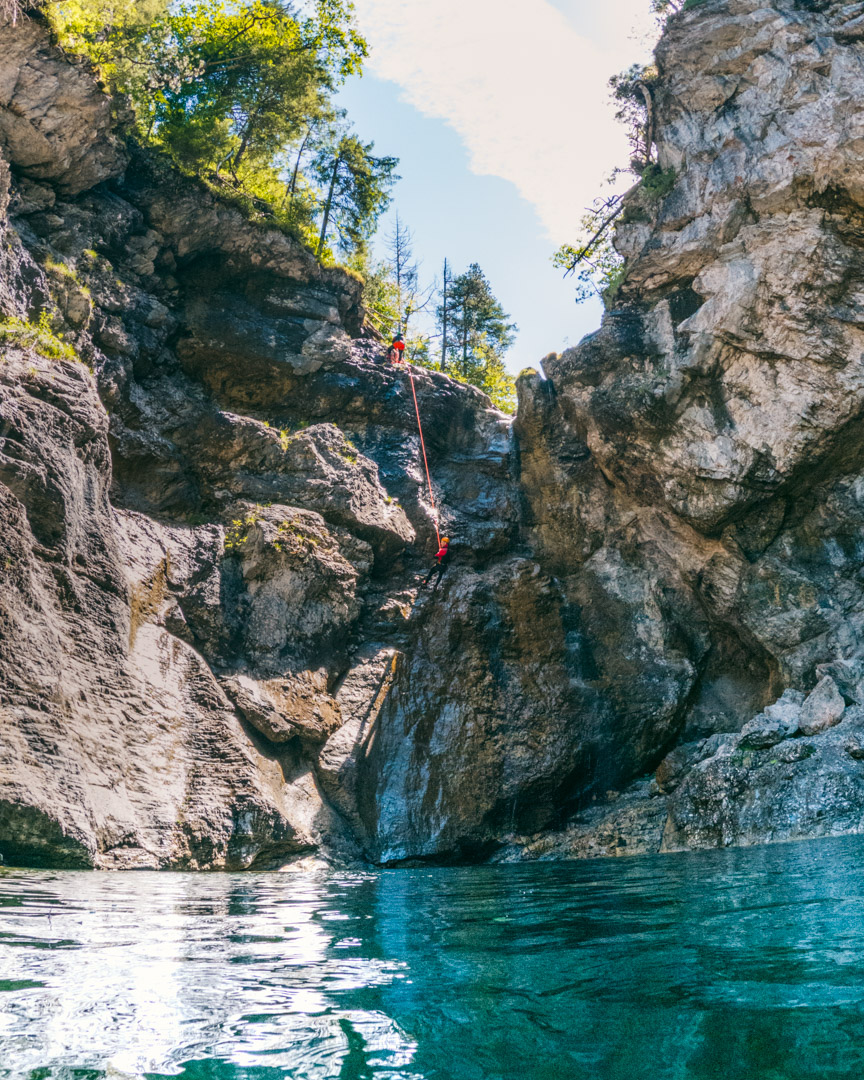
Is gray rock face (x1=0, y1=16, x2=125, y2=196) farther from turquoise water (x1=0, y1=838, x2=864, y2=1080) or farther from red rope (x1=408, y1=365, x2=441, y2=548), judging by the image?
turquoise water (x1=0, y1=838, x2=864, y2=1080)

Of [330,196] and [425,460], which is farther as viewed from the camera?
[330,196]

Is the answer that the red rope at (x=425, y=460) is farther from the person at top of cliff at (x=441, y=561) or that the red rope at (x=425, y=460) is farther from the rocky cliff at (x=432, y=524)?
the rocky cliff at (x=432, y=524)

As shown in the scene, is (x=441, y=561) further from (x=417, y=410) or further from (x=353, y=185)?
(x=353, y=185)

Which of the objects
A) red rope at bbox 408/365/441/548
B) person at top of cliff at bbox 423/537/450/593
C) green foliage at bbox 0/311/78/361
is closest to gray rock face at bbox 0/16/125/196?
green foliage at bbox 0/311/78/361

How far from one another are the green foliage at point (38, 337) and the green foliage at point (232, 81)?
20.2 ft

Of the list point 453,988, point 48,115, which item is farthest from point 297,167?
point 453,988

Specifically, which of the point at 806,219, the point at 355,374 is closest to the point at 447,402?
the point at 355,374

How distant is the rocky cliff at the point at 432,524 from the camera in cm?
1025

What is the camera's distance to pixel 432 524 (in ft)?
53.4

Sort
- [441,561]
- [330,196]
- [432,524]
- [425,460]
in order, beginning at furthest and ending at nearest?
[330,196]
[425,460]
[432,524]
[441,561]

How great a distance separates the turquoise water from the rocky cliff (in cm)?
522

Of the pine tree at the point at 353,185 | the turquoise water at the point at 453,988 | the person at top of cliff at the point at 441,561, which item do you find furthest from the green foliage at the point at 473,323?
the turquoise water at the point at 453,988

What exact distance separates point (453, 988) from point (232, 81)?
822 inches

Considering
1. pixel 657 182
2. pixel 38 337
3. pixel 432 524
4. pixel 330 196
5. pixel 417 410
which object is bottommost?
pixel 432 524
